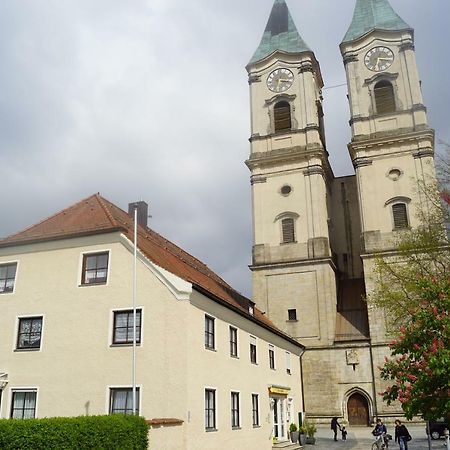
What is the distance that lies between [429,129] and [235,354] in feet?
102

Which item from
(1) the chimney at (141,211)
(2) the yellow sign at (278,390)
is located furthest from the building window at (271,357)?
(1) the chimney at (141,211)

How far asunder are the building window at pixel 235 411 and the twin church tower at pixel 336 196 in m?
21.0

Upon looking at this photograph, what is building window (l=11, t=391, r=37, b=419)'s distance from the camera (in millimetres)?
19859

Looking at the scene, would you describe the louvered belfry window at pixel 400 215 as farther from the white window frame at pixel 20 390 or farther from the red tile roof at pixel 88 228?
the white window frame at pixel 20 390

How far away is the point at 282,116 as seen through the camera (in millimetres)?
51875

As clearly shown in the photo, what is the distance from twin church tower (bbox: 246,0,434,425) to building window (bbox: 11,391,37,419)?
87.9 feet

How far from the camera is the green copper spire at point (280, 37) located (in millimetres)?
54684

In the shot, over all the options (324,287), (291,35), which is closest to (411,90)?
(291,35)

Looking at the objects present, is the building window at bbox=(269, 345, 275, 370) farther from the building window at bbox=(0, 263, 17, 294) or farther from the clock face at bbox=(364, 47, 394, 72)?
the clock face at bbox=(364, 47, 394, 72)

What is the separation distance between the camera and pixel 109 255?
21.2 metres

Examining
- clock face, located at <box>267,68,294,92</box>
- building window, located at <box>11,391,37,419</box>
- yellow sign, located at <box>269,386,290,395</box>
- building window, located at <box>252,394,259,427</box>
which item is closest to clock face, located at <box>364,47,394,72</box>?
clock face, located at <box>267,68,294,92</box>

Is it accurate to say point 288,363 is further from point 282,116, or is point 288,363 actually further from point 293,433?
point 282,116

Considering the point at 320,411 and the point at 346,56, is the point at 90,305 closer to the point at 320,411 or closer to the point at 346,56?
the point at 320,411

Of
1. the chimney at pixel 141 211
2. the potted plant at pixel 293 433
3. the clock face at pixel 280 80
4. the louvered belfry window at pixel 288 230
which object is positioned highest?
the clock face at pixel 280 80
